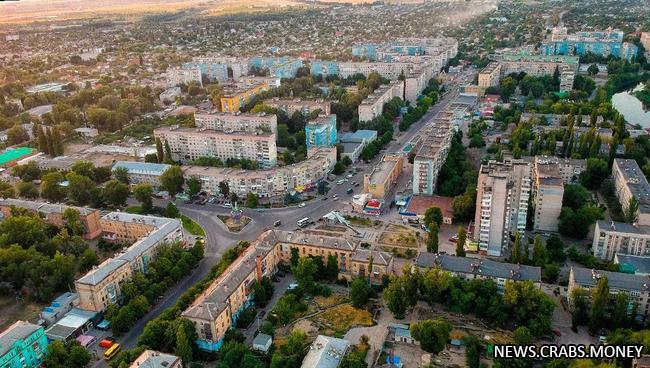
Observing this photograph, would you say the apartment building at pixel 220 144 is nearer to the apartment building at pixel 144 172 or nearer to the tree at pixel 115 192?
the apartment building at pixel 144 172

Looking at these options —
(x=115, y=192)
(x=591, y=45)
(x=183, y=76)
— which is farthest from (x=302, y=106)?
(x=591, y=45)

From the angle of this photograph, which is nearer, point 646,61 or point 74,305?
point 74,305

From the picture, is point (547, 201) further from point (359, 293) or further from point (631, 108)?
point (631, 108)

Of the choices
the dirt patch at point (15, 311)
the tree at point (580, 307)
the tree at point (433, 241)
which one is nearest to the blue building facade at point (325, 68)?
the tree at point (433, 241)

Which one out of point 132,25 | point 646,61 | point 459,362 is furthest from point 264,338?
point 132,25

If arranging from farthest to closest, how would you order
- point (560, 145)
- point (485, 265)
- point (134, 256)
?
point (560, 145) → point (134, 256) → point (485, 265)

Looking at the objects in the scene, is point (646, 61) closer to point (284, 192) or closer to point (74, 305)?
point (284, 192)

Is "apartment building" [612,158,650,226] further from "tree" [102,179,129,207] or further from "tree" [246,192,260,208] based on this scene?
"tree" [102,179,129,207]
